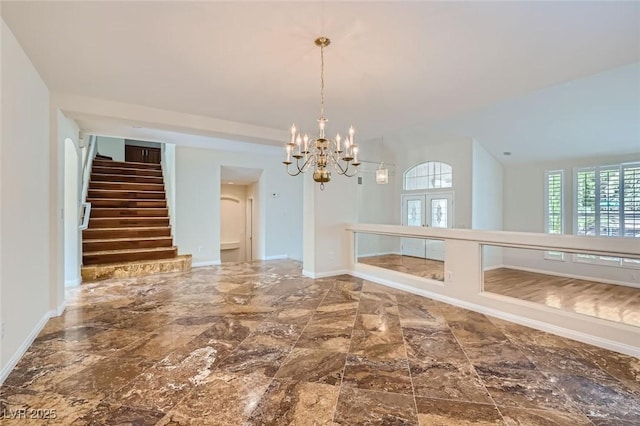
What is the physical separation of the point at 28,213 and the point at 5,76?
116cm

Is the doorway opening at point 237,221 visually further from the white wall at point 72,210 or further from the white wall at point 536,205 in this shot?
the white wall at point 536,205

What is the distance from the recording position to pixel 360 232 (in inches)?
225

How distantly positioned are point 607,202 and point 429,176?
3.63 meters

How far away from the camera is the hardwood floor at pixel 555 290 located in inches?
135

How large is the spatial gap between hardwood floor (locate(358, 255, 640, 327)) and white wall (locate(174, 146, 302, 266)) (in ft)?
9.80

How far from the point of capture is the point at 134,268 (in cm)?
566

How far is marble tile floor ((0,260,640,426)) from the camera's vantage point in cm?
189

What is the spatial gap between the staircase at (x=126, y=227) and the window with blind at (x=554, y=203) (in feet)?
26.4

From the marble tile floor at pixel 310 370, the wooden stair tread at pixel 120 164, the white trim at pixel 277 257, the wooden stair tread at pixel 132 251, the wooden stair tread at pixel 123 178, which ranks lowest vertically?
the marble tile floor at pixel 310 370

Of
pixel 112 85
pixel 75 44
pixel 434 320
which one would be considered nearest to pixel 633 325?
pixel 434 320

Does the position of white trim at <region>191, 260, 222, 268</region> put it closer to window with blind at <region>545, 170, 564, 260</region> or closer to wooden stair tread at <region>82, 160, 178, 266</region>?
wooden stair tread at <region>82, 160, 178, 266</region>

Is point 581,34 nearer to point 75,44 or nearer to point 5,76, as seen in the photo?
point 75,44

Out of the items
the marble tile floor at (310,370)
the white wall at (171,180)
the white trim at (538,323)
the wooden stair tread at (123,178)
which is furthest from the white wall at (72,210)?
the white trim at (538,323)

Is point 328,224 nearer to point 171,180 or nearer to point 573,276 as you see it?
point 171,180
